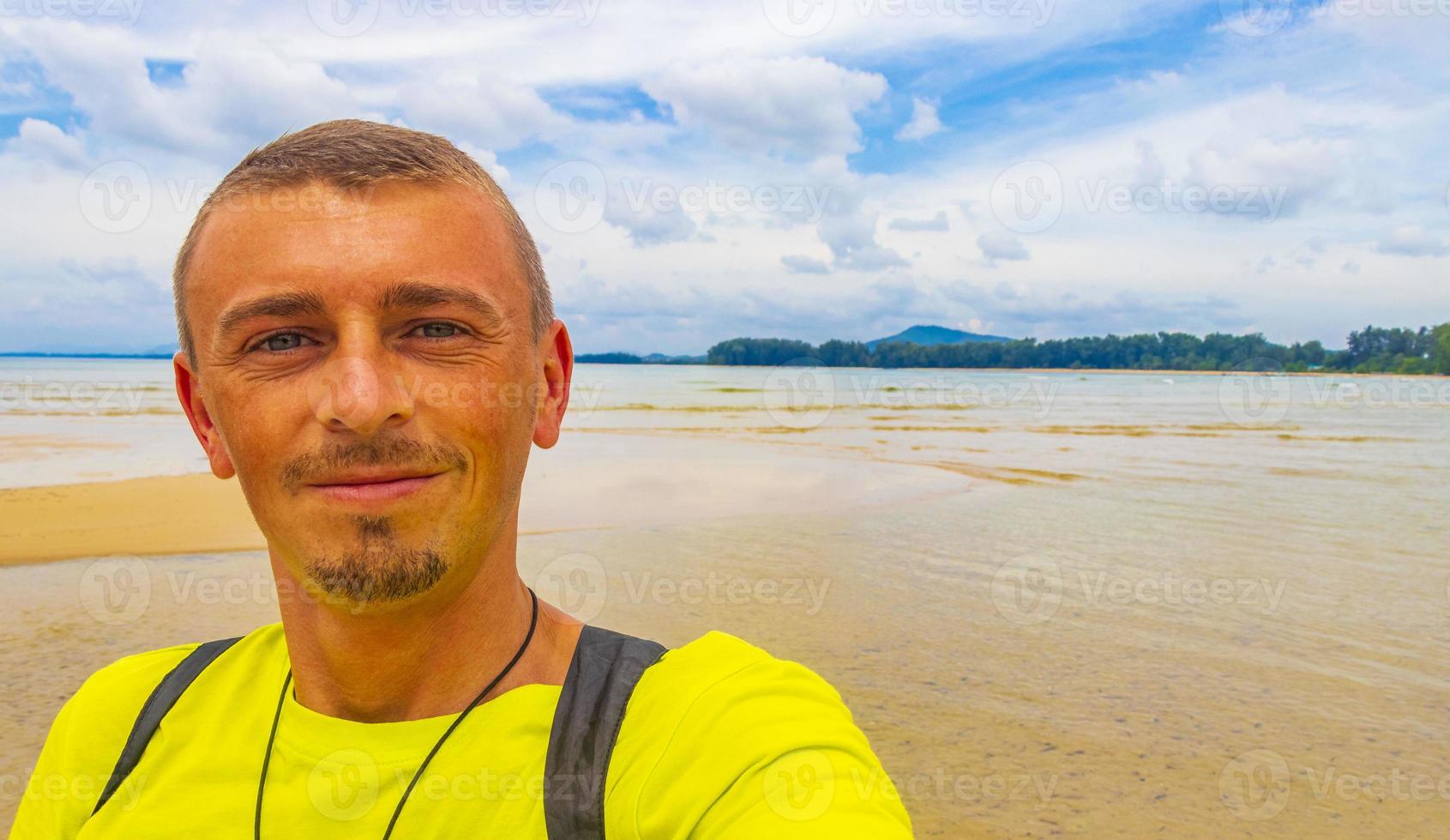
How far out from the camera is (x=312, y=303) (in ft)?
5.15

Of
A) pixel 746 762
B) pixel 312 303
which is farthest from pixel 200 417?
pixel 746 762

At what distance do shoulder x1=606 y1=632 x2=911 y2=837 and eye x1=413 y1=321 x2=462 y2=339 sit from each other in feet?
2.50

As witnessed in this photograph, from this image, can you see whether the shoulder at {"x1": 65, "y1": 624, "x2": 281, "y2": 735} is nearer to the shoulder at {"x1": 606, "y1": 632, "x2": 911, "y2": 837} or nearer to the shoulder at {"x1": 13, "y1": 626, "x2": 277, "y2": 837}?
the shoulder at {"x1": 13, "y1": 626, "x2": 277, "y2": 837}

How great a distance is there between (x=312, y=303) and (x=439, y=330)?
224 mm

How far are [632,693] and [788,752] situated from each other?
0.32m

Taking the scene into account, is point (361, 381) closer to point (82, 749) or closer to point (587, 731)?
point (587, 731)

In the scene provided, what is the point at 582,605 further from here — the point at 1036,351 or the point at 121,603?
the point at 1036,351

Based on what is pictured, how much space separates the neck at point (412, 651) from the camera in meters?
1.73

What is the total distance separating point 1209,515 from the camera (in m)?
10.8

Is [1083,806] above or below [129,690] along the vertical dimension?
below

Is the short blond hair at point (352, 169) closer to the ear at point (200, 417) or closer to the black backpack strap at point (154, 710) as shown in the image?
the ear at point (200, 417)

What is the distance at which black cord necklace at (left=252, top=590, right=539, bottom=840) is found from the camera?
5.15ft

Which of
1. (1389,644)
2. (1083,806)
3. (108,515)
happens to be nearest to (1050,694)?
(1083,806)

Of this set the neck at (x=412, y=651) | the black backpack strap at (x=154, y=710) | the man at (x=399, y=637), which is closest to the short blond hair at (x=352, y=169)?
the man at (x=399, y=637)
